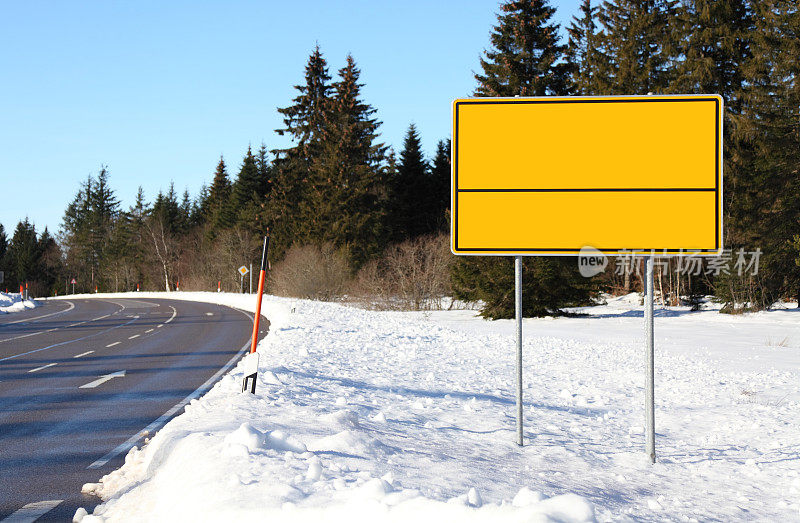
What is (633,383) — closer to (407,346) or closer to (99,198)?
(407,346)

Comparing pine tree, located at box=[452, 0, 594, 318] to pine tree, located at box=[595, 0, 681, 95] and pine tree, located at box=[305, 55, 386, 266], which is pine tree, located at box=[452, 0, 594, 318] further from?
pine tree, located at box=[305, 55, 386, 266]

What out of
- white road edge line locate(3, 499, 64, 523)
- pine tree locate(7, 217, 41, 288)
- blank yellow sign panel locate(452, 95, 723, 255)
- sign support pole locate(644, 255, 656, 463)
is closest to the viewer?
white road edge line locate(3, 499, 64, 523)

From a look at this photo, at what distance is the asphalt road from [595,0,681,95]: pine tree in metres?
26.8

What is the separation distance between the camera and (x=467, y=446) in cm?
605

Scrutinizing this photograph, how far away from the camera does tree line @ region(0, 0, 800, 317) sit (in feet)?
93.5

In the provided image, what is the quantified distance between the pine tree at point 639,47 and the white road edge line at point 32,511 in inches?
1371

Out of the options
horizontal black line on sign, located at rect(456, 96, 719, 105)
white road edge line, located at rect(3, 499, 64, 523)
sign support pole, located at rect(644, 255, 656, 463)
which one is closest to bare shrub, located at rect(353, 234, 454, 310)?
horizontal black line on sign, located at rect(456, 96, 719, 105)

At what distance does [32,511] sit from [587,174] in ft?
17.2

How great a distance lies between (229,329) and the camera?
24.3m

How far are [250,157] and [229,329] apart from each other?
5801 centimetres

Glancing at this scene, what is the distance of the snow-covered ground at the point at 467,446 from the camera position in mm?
3893

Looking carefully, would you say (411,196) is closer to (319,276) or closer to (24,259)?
(319,276)

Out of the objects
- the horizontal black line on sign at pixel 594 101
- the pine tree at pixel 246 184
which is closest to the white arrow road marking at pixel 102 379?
the horizontal black line on sign at pixel 594 101

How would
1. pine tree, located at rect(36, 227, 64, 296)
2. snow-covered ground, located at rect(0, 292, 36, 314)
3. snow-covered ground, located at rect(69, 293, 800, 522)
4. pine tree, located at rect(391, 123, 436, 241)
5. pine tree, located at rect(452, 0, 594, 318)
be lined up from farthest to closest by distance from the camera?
pine tree, located at rect(36, 227, 64, 296) < pine tree, located at rect(391, 123, 436, 241) < snow-covered ground, located at rect(0, 292, 36, 314) < pine tree, located at rect(452, 0, 594, 318) < snow-covered ground, located at rect(69, 293, 800, 522)
